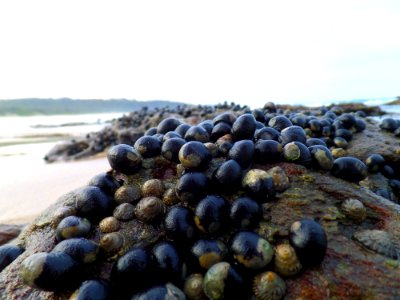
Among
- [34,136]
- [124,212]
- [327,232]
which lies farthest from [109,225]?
[34,136]

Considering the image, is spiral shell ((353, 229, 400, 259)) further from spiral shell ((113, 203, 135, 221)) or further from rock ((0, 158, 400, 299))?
spiral shell ((113, 203, 135, 221))

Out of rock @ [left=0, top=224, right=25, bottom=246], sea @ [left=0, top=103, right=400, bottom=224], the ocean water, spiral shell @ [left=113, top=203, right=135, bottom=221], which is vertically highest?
spiral shell @ [left=113, top=203, right=135, bottom=221]

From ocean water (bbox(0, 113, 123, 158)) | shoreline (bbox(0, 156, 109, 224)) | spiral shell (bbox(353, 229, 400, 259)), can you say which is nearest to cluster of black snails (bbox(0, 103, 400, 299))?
spiral shell (bbox(353, 229, 400, 259))

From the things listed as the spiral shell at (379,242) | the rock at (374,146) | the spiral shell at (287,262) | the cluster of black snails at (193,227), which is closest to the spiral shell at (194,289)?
the cluster of black snails at (193,227)

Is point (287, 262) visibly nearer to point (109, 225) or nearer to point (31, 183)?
point (109, 225)

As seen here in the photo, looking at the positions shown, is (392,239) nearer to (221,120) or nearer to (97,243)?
(221,120)

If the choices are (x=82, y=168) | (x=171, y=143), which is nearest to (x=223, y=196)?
(x=171, y=143)
